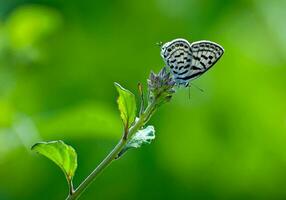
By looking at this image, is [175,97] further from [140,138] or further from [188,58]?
[140,138]

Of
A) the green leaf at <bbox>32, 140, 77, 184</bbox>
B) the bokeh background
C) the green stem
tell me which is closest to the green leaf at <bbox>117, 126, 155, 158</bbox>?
the green stem

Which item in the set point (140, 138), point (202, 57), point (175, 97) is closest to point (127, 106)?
point (140, 138)

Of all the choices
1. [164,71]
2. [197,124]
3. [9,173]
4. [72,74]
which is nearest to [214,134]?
[197,124]

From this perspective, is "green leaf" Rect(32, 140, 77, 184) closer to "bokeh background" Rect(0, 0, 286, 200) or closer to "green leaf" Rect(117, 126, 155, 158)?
"green leaf" Rect(117, 126, 155, 158)

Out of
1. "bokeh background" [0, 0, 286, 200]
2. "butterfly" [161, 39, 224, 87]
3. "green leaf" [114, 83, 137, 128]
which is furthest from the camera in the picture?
"bokeh background" [0, 0, 286, 200]

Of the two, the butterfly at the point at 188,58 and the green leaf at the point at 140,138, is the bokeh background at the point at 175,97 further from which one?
the green leaf at the point at 140,138

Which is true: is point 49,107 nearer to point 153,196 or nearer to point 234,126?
point 153,196

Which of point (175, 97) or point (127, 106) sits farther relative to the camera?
point (175, 97)
